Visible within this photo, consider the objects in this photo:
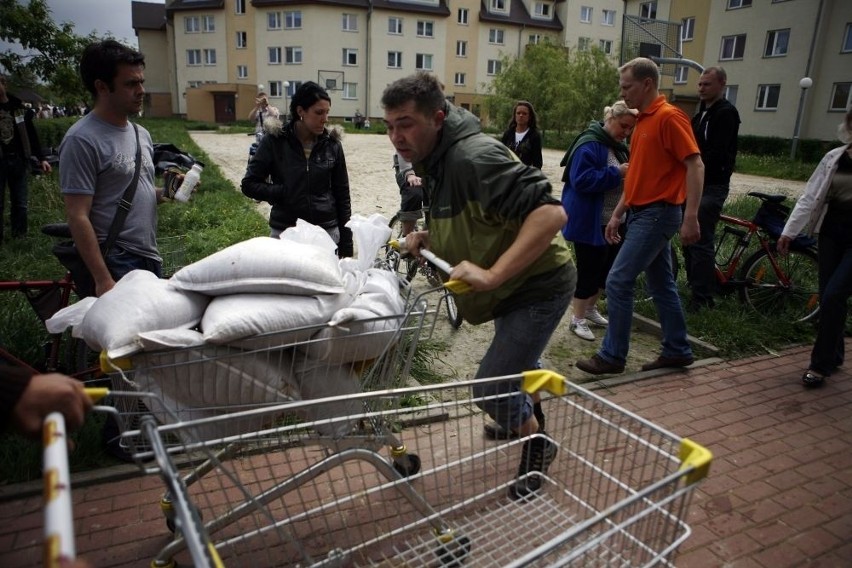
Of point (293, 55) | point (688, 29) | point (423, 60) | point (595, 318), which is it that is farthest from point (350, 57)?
point (595, 318)

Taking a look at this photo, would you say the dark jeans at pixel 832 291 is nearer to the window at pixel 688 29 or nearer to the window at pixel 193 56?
the window at pixel 688 29

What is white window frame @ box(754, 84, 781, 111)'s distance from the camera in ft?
107

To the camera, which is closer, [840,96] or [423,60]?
[840,96]

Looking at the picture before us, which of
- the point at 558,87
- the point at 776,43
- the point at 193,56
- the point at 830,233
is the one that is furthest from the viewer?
the point at 193,56

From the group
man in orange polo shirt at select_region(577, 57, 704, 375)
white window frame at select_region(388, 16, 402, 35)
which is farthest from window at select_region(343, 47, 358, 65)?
man in orange polo shirt at select_region(577, 57, 704, 375)

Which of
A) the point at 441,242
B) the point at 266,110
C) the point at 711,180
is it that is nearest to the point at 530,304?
the point at 441,242

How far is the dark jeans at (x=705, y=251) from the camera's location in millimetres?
5613

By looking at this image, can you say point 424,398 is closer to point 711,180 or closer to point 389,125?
point 389,125

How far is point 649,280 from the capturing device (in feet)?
14.5

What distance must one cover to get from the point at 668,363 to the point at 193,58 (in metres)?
57.0

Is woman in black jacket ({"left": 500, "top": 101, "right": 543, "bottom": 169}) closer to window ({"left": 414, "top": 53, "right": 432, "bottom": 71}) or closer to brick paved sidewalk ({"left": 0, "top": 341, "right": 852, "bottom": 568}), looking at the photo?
brick paved sidewalk ({"left": 0, "top": 341, "right": 852, "bottom": 568})

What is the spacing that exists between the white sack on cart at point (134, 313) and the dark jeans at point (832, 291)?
13.6 ft

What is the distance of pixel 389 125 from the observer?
7.87 ft

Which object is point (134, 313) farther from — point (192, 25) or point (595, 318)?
point (192, 25)
